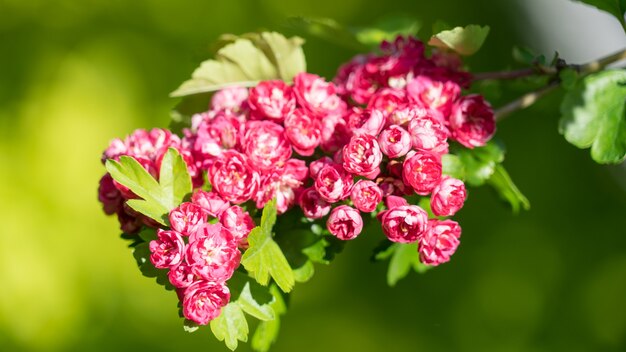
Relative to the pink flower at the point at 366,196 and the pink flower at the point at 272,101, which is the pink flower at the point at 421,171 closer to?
the pink flower at the point at 366,196

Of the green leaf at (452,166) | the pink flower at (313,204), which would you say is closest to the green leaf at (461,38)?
the green leaf at (452,166)

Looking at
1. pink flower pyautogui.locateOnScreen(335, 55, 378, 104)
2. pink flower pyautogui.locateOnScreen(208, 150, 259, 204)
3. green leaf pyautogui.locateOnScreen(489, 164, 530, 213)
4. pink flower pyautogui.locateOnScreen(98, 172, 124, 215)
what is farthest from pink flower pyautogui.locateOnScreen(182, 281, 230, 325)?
green leaf pyautogui.locateOnScreen(489, 164, 530, 213)

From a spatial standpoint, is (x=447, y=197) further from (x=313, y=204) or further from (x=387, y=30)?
(x=387, y=30)

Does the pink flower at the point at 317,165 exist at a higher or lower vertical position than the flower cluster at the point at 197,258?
higher

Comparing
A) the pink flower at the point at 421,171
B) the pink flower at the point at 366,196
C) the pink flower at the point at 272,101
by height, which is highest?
the pink flower at the point at 272,101

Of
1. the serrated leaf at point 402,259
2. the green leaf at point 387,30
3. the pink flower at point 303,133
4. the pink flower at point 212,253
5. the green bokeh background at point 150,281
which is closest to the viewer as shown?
the pink flower at point 212,253

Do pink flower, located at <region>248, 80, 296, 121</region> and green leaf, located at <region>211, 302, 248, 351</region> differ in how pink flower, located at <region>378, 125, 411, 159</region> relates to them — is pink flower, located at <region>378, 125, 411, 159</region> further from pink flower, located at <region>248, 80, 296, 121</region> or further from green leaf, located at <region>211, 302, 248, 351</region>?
green leaf, located at <region>211, 302, 248, 351</region>

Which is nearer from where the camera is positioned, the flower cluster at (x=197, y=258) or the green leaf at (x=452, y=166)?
the flower cluster at (x=197, y=258)
